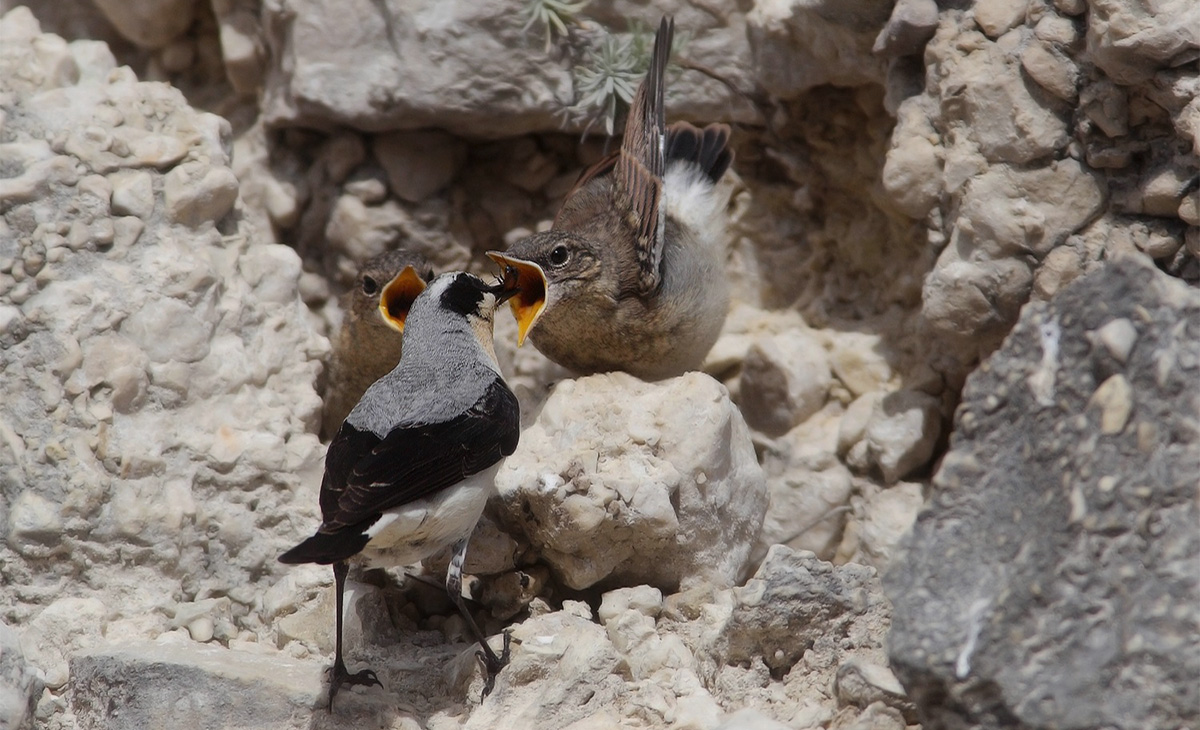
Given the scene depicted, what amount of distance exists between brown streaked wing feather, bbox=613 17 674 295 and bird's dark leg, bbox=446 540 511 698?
1.87 meters

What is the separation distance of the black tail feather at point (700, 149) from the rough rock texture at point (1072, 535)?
3.14 m

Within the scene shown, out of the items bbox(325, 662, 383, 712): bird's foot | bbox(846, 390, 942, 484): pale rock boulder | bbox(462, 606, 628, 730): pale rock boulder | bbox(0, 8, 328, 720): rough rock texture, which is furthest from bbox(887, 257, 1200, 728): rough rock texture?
bbox(0, 8, 328, 720): rough rock texture

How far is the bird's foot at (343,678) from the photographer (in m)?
3.98

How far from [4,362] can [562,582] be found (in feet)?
7.50

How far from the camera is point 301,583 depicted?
468 cm

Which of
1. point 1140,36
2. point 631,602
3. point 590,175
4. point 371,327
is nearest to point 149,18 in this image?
point 371,327

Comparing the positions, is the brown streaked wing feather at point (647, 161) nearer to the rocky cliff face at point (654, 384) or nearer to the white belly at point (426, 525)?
the rocky cliff face at point (654, 384)

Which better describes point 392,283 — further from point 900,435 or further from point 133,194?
point 900,435

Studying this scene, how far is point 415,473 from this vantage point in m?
4.10

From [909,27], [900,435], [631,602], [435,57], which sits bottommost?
[900,435]

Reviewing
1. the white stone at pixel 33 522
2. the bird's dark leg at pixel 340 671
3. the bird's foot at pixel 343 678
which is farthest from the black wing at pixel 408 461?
the white stone at pixel 33 522

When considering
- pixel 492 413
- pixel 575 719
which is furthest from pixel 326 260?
pixel 575 719

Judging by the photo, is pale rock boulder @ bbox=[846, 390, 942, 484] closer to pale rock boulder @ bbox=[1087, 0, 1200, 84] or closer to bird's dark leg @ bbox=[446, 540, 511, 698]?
pale rock boulder @ bbox=[1087, 0, 1200, 84]

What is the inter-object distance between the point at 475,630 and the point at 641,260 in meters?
2.08
